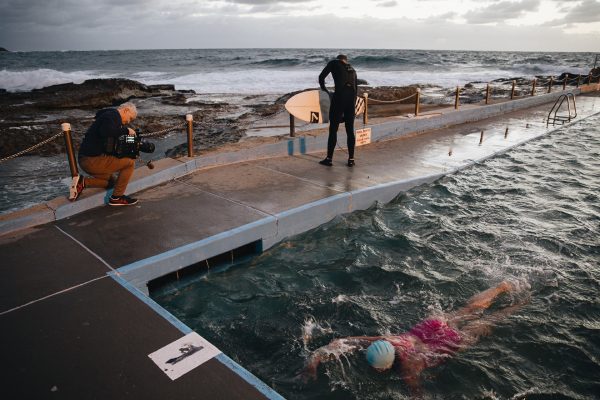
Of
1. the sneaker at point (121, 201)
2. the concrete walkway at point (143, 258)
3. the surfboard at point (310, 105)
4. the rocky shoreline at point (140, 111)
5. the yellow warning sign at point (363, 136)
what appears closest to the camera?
the concrete walkway at point (143, 258)

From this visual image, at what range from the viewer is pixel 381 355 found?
319 cm

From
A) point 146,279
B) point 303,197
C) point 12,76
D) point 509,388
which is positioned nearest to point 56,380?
point 146,279

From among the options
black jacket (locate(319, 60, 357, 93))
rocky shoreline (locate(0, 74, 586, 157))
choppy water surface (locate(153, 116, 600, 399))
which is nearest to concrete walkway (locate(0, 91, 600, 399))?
choppy water surface (locate(153, 116, 600, 399))

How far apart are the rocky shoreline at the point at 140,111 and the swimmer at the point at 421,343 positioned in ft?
20.6

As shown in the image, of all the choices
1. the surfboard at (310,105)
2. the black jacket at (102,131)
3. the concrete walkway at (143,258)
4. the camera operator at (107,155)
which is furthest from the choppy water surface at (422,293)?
the surfboard at (310,105)

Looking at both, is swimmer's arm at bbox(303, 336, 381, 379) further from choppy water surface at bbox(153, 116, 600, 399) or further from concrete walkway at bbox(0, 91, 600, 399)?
concrete walkway at bbox(0, 91, 600, 399)

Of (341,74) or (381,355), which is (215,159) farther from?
(381,355)

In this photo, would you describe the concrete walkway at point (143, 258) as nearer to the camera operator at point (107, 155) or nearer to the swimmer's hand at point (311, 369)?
the camera operator at point (107, 155)

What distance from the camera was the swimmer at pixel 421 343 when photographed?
321 centimetres

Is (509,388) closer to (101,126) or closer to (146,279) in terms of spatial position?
(146,279)

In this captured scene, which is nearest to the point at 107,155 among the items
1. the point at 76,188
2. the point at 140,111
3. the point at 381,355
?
the point at 76,188

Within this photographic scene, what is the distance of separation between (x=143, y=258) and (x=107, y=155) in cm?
205

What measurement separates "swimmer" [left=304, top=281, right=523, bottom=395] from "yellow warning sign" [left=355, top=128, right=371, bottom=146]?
577cm

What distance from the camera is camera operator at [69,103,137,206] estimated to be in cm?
519
